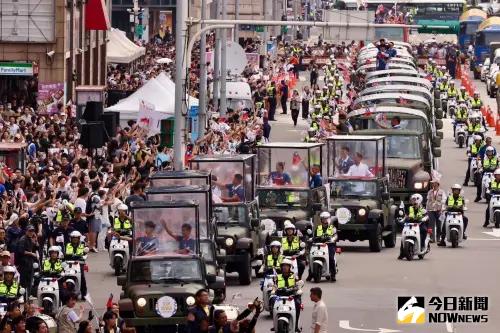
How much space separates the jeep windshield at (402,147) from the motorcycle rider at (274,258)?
592 inches

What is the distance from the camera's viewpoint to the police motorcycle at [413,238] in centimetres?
3759

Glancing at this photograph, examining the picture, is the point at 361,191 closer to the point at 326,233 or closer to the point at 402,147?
the point at 402,147

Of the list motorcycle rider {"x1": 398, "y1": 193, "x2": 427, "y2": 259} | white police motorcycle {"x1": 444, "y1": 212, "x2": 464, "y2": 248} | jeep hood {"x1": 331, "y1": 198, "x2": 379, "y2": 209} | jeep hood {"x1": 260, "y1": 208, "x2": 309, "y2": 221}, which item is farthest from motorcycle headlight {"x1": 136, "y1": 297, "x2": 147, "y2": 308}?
white police motorcycle {"x1": 444, "y1": 212, "x2": 464, "y2": 248}

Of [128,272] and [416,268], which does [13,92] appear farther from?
[128,272]

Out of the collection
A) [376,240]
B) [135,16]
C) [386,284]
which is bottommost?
[386,284]

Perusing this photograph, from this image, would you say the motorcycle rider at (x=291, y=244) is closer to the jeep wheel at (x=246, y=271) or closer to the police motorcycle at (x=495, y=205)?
the jeep wheel at (x=246, y=271)

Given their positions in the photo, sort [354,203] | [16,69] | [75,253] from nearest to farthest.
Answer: [75,253]
[354,203]
[16,69]

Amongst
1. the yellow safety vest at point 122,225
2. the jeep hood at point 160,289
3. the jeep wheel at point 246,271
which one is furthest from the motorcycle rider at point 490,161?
the jeep hood at point 160,289

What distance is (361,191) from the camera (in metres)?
40.1

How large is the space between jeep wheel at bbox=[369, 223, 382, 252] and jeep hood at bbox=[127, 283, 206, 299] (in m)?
11.7

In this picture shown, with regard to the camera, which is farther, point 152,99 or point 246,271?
point 152,99

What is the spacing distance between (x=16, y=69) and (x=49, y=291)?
29.6 m

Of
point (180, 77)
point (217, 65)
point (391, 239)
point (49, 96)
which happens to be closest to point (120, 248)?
point (391, 239)

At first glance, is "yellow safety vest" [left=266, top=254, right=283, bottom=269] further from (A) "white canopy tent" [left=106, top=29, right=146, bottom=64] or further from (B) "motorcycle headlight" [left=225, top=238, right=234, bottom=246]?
(A) "white canopy tent" [left=106, top=29, right=146, bottom=64]
